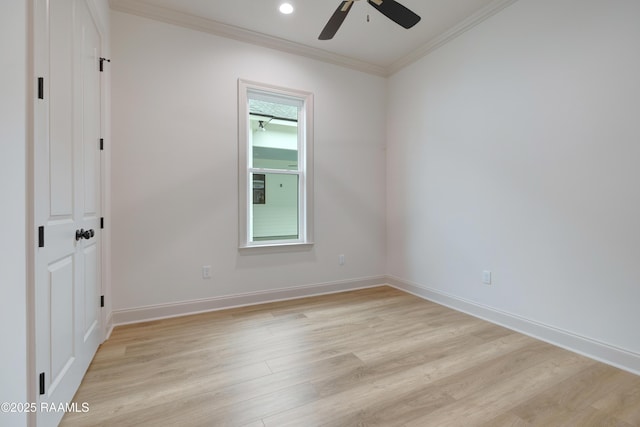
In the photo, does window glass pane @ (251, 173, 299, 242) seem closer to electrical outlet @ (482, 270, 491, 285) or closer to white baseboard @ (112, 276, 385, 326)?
white baseboard @ (112, 276, 385, 326)

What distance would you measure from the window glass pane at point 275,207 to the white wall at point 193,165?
0.27 meters

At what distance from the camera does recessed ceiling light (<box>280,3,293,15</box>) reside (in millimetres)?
2656

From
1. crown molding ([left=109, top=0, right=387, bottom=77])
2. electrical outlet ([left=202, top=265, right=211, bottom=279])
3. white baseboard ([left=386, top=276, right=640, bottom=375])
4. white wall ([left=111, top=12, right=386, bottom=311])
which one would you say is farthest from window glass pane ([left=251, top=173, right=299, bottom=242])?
white baseboard ([left=386, top=276, right=640, bottom=375])

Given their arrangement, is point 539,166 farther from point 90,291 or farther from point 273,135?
point 90,291

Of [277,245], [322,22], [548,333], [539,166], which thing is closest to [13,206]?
[277,245]

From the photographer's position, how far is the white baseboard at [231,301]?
266 cm

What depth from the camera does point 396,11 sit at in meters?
2.09

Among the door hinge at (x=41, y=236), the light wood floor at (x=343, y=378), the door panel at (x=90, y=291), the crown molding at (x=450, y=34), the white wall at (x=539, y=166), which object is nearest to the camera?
the door hinge at (x=41, y=236)

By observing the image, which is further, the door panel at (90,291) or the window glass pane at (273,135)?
the window glass pane at (273,135)

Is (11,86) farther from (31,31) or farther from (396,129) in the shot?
(396,129)

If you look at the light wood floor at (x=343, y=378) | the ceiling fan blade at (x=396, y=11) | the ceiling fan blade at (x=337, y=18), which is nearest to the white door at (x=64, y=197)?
the light wood floor at (x=343, y=378)

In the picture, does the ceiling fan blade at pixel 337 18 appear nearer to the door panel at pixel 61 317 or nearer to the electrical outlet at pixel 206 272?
the door panel at pixel 61 317

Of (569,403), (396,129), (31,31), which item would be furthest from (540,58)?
(31,31)

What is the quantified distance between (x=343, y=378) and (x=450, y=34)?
351 centimetres
